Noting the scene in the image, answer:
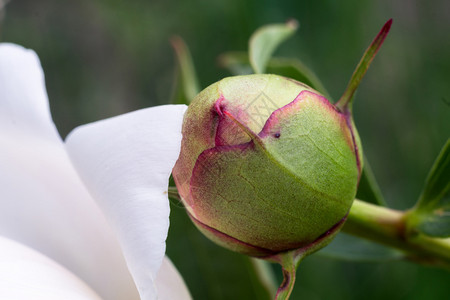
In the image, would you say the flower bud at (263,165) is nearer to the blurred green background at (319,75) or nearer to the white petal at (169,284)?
the white petal at (169,284)

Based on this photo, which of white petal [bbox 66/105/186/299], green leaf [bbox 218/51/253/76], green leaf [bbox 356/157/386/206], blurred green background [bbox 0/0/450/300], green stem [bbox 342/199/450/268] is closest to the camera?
A: white petal [bbox 66/105/186/299]

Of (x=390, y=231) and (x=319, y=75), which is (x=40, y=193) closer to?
(x=390, y=231)

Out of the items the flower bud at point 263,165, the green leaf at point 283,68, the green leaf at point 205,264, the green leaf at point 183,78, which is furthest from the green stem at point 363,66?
the green leaf at point 205,264

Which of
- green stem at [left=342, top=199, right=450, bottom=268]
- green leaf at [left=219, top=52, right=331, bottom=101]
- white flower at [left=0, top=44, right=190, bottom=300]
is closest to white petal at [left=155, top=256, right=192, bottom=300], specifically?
white flower at [left=0, top=44, right=190, bottom=300]

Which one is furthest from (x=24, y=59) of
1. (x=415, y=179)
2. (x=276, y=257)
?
(x=415, y=179)

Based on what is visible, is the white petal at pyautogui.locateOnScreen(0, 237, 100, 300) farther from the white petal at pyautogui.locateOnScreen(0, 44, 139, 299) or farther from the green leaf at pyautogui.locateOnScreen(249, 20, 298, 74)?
the green leaf at pyautogui.locateOnScreen(249, 20, 298, 74)
